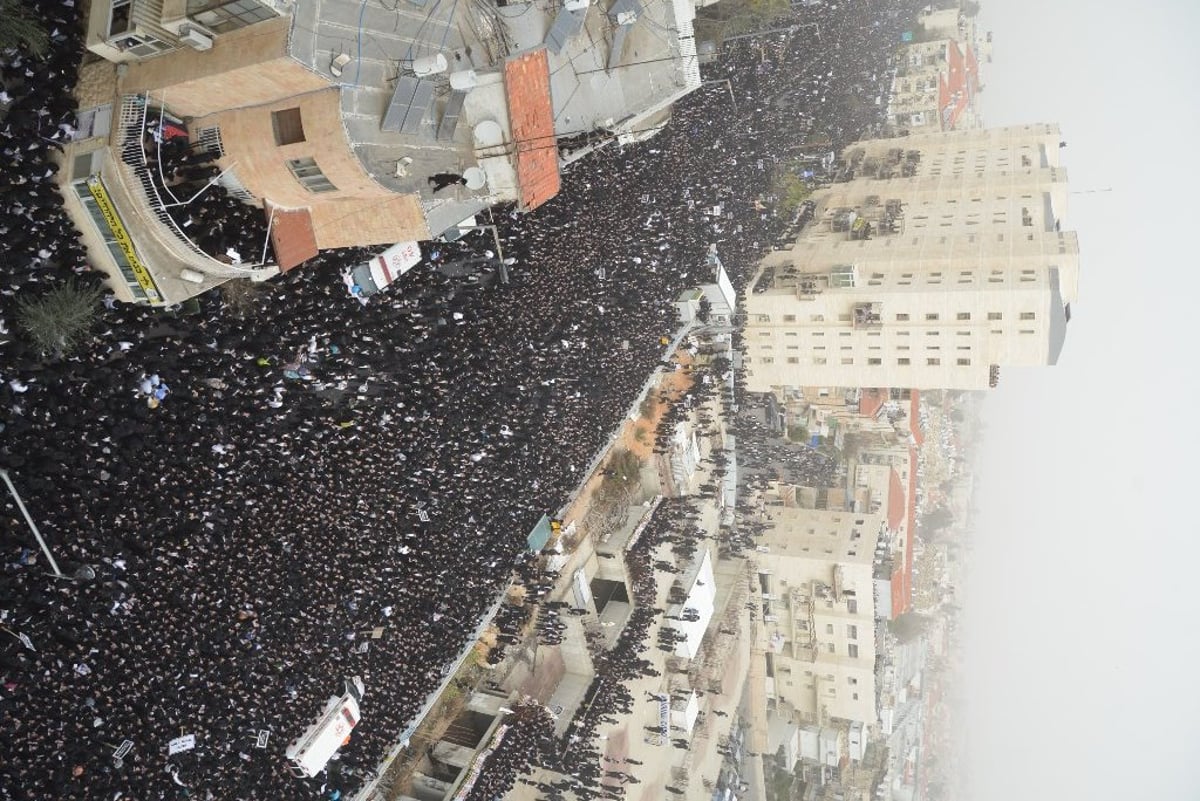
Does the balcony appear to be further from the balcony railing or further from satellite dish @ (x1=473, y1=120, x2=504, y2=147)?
the balcony railing

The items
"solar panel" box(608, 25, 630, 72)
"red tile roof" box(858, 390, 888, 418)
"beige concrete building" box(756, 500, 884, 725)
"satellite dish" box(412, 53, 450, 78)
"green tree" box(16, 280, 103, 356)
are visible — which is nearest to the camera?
"green tree" box(16, 280, 103, 356)

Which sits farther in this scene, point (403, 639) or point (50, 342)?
point (403, 639)

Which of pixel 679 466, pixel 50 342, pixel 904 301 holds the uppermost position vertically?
pixel 50 342

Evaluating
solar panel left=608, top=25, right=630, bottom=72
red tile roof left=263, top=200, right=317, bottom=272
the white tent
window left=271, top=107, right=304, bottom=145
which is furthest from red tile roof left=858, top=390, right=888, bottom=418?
window left=271, top=107, right=304, bottom=145

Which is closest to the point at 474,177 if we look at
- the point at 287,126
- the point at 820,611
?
the point at 287,126

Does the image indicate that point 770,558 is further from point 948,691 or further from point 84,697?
point 948,691

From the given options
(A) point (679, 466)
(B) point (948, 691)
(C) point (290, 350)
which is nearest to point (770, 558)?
(A) point (679, 466)
